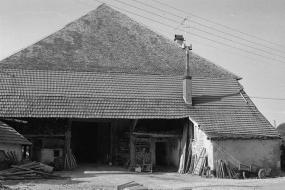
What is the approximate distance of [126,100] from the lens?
23891 millimetres

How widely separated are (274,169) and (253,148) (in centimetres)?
177

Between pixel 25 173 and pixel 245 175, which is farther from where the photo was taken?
pixel 245 175

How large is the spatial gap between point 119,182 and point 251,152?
8550mm

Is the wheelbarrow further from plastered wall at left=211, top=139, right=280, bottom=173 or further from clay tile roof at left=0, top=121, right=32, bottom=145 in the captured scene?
clay tile roof at left=0, top=121, right=32, bottom=145

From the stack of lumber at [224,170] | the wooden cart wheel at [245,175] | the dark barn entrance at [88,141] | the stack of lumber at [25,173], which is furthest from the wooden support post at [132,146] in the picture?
the wooden cart wheel at [245,175]

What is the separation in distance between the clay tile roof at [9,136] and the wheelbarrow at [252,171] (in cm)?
1157

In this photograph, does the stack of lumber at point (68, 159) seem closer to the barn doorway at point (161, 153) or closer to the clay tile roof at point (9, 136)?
the clay tile roof at point (9, 136)

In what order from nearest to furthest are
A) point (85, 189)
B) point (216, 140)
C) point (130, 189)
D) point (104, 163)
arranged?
1. point (130, 189)
2. point (85, 189)
3. point (216, 140)
4. point (104, 163)

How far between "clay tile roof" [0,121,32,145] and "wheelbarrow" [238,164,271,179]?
11.6 m

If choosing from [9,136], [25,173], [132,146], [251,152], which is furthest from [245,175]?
[9,136]

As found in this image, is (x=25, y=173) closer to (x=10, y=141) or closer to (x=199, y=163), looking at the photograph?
(x=10, y=141)

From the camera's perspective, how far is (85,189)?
14.8 meters

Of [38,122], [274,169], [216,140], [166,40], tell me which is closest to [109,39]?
[166,40]

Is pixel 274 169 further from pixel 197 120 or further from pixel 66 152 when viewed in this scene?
pixel 66 152
